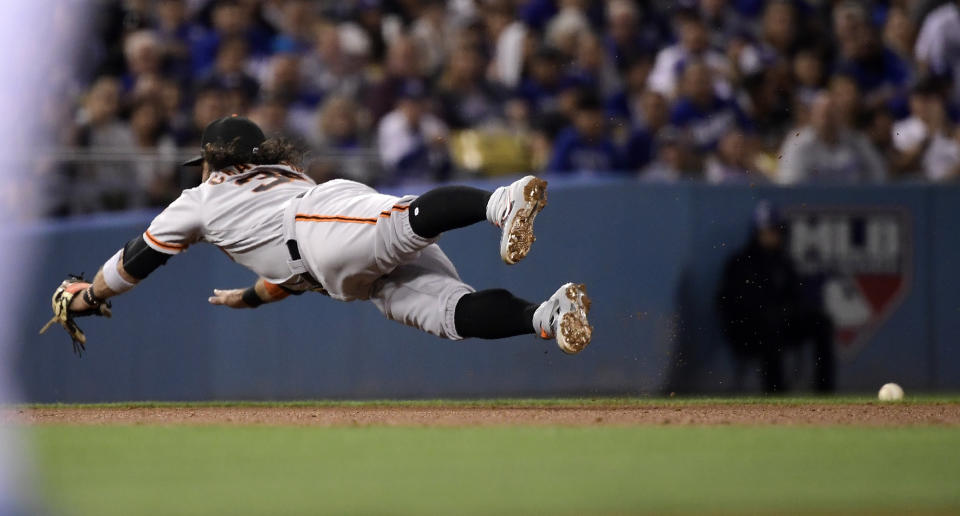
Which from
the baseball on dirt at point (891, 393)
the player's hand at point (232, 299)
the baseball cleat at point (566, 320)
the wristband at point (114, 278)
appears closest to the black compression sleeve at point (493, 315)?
the baseball cleat at point (566, 320)

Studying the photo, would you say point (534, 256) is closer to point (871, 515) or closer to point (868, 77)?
point (868, 77)

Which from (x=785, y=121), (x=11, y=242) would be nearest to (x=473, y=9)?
(x=785, y=121)

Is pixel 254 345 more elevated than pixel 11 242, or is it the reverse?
pixel 11 242

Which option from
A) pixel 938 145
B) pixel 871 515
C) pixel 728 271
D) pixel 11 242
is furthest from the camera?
pixel 938 145

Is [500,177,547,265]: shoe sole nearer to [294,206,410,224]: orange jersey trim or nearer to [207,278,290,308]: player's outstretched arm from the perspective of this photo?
[294,206,410,224]: orange jersey trim

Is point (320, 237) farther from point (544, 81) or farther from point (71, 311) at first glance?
point (544, 81)
